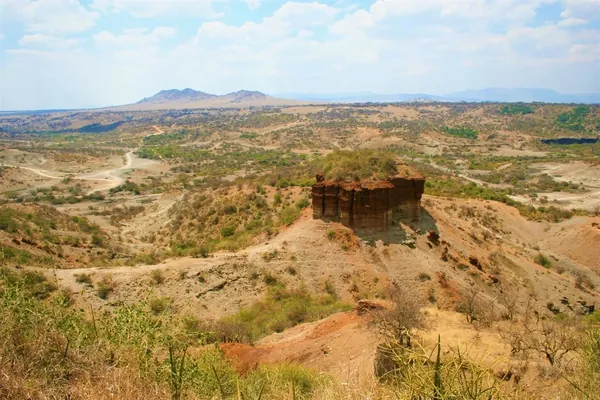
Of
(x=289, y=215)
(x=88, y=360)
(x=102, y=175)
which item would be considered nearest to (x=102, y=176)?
(x=102, y=175)

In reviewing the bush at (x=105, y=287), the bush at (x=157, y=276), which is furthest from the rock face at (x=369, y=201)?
the bush at (x=105, y=287)

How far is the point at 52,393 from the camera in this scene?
4.41 metres

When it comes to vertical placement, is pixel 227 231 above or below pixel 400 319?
below

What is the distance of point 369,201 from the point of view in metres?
19.9

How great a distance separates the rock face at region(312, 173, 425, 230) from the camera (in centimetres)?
1994

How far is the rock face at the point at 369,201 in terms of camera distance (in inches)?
785

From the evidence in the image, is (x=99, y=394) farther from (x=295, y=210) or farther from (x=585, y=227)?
(x=585, y=227)

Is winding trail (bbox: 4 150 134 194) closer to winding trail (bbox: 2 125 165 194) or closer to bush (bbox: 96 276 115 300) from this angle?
winding trail (bbox: 2 125 165 194)

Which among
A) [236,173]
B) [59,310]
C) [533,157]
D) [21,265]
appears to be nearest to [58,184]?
[236,173]

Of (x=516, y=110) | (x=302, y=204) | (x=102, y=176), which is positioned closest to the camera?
(x=302, y=204)

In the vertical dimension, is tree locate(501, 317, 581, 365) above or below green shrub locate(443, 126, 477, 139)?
above

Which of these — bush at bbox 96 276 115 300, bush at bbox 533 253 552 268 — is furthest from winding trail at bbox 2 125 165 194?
bush at bbox 533 253 552 268

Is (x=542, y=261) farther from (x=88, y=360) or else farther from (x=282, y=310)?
(x=88, y=360)

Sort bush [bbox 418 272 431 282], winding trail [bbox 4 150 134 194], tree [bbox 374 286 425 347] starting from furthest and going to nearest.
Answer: winding trail [bbox 4 150 134 194]
bush [bbox 418 272 431 282]
tree [bbox 374 286 425 347]
